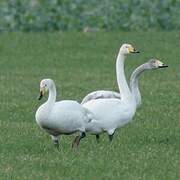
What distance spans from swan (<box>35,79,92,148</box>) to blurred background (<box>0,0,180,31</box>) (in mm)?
16426

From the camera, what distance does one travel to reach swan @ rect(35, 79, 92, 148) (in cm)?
1210

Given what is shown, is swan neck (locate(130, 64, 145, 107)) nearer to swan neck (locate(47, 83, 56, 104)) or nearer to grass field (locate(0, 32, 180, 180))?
grass field (locate(0, 32, 180, 180))

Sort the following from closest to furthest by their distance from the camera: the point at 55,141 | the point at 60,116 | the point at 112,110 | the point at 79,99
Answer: the point at 60,116, the point at 55,141, the point at 112,110, the point at 79,99

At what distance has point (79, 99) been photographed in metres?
18.2

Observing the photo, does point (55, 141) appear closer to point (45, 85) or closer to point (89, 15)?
point (45, 85)

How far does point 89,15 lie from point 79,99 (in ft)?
38.8

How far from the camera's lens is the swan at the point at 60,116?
12102 millimetres

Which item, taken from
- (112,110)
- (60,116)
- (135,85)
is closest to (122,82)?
(135,85)

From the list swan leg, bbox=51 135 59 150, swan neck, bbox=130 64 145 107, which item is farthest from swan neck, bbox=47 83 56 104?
swan neck, bbox=130 64 145 107

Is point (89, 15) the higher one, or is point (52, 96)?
point (89, 15)

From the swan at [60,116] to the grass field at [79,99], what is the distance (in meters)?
0.24

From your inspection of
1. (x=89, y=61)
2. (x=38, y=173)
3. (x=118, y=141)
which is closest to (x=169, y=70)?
(x=89, y=61)

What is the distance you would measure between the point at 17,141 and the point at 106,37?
14.2m

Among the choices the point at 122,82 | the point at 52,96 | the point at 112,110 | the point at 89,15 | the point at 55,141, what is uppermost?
the point at 89,15
